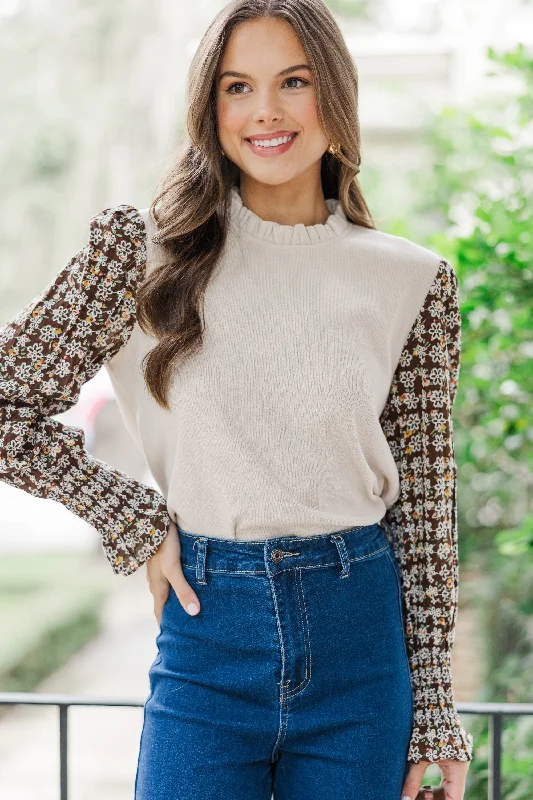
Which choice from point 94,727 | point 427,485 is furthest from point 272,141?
point 94,727

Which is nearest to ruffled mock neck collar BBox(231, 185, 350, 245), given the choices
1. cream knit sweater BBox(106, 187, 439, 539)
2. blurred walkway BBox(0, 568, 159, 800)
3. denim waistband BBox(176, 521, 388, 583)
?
cream knit sweater BBox(106, 187, 439, 539)

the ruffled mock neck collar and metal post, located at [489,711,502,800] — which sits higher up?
the ruffled mock neck collar

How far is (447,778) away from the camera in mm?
1273

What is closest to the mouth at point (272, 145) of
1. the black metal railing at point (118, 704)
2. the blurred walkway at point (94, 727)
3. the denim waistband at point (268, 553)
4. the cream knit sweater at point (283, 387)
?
the cream knit sweater at point (283, 387)

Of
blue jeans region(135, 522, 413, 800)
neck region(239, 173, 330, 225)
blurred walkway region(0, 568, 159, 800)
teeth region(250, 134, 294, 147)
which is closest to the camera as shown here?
blue jeans region(135, 522, 413, 800)

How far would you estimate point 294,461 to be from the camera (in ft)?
3.94

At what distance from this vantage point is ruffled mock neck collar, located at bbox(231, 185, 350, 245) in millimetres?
1307

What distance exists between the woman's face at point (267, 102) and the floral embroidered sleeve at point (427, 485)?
27cm

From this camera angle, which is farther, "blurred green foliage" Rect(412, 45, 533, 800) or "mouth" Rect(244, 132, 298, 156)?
"blurred green foliage" Rect(412, 45, 533, 800)

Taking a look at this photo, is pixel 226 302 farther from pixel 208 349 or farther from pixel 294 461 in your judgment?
pixel 294 461

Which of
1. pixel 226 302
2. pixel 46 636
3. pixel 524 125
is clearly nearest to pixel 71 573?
pixel 46 636

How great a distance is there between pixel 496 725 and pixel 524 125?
1.30 metres

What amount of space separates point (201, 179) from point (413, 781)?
86 cm

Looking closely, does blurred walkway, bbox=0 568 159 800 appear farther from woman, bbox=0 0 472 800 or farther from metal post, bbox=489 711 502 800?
woman, bbox=0 0 472 800
